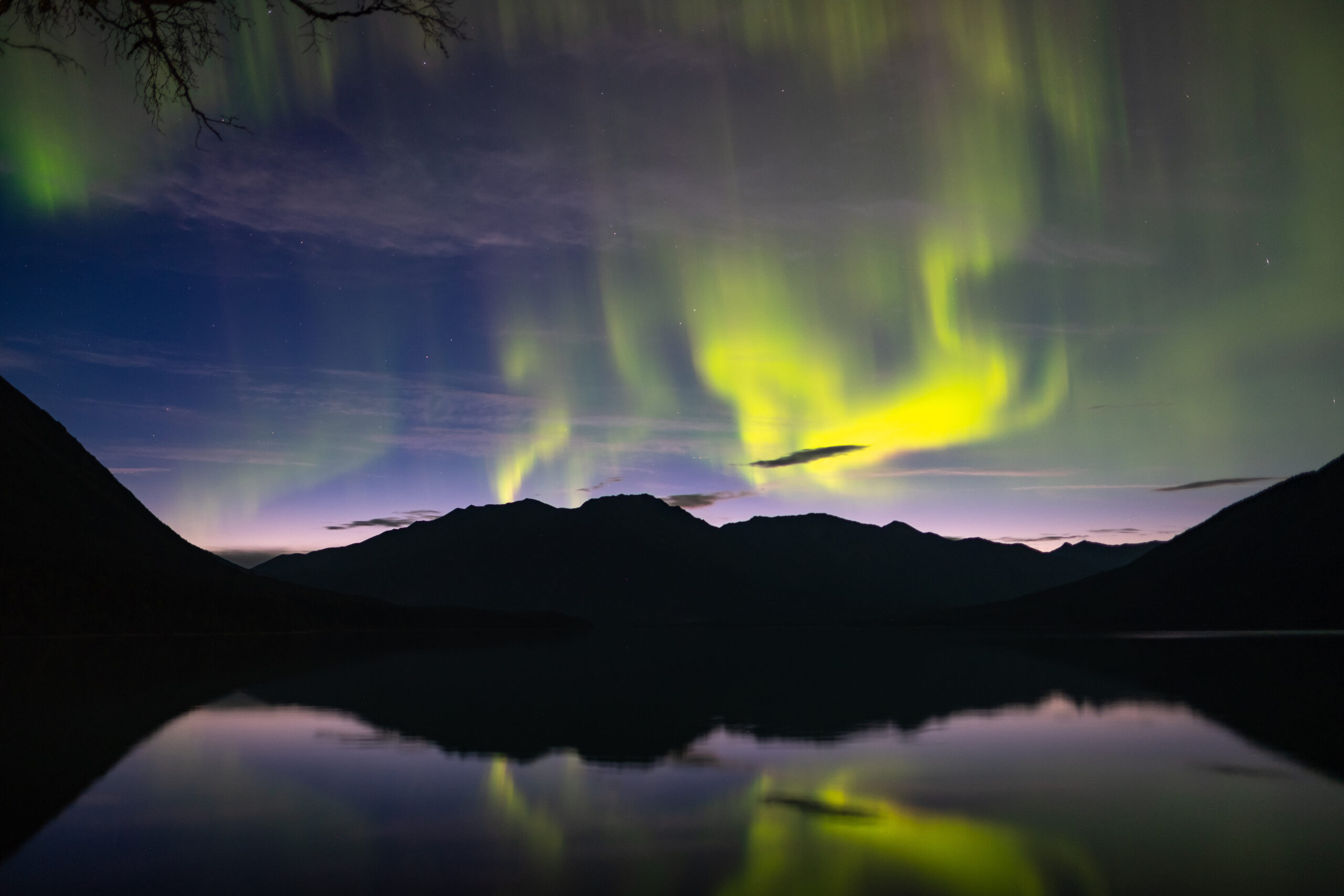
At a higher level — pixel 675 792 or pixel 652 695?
pixel 675 792

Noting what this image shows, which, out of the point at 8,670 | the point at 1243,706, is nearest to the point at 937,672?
the point at 1243,706

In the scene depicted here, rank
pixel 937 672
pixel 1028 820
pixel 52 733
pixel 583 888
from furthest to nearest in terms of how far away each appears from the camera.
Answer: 1. pixel 937 672
2. pixel 52 733
3. pixel 1028 820
4. pixel 583 888

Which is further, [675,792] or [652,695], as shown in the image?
[652,695]

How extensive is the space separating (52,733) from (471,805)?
14.3 m

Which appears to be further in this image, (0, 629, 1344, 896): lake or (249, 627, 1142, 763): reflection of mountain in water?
(249, 627, 1142, 763): reflection of mountain in water

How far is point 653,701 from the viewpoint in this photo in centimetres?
3259

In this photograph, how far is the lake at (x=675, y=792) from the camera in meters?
10.6

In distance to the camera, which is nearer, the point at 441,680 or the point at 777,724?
the point at 777,724

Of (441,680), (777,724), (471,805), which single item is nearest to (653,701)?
(777,724)

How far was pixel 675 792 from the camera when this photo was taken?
1543 cm

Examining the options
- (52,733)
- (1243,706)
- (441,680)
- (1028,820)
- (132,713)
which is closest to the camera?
(1028,820)

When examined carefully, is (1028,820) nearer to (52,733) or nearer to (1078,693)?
(52,733)

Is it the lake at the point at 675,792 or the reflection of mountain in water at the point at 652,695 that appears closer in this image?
the lake at the point at 675,792

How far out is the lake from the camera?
34.8ft
